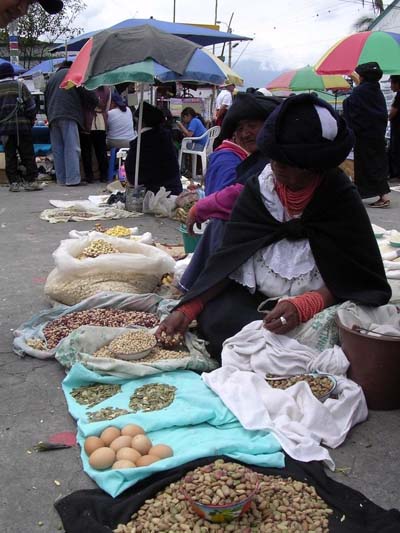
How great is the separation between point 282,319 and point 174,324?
2.20ft

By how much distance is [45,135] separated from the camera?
12.8 meters

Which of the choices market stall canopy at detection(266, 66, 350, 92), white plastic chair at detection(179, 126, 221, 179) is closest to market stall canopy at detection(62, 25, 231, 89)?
white plastic chair at detection(179, 126, 221, 179)

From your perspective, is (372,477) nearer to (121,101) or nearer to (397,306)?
(397,306)

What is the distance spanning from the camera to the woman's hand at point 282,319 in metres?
2.92

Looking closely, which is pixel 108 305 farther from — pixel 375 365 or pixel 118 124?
pixel 118 124

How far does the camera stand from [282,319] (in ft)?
9.58

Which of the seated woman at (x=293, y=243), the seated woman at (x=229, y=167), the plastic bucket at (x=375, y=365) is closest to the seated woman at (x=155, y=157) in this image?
the seated woman at (x=229, y=167)

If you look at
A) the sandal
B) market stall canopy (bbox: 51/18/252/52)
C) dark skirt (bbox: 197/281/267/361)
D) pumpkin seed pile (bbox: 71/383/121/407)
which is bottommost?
the sandal

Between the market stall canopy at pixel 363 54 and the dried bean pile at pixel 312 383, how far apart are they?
250 inches

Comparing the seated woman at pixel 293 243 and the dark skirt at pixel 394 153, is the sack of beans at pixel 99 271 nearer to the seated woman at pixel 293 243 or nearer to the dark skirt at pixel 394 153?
the seated woman at pixel 293 243

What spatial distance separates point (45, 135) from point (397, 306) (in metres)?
11.0

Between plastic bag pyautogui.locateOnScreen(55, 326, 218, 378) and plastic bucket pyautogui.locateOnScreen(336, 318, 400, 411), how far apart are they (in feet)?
2.55

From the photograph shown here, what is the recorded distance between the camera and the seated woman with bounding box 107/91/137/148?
421 inches

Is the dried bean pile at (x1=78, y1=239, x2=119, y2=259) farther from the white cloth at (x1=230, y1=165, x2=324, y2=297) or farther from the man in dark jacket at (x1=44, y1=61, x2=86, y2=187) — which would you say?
the man in dark jacket at (x1=44, y1=61, x2=86, y2=187)
